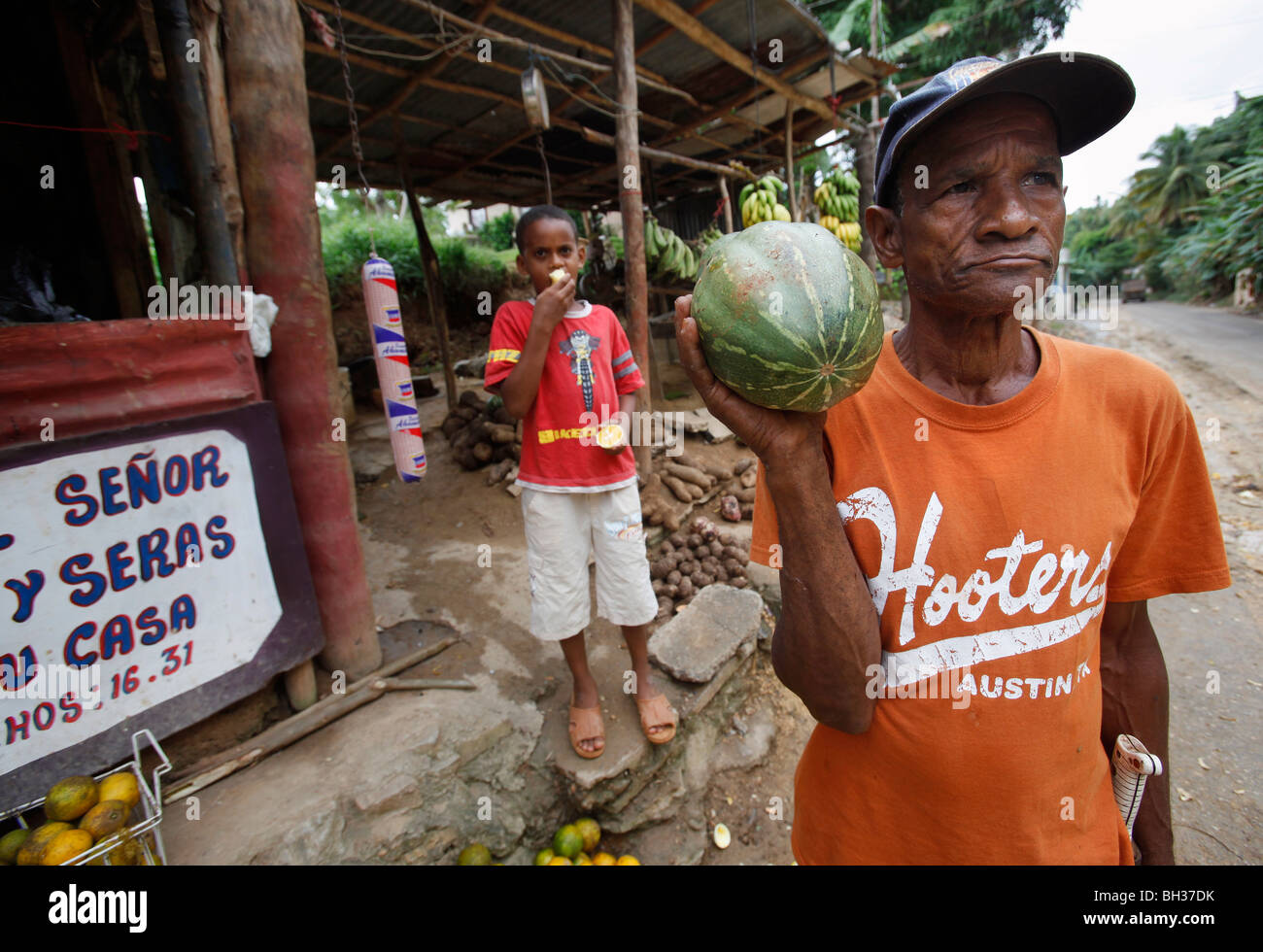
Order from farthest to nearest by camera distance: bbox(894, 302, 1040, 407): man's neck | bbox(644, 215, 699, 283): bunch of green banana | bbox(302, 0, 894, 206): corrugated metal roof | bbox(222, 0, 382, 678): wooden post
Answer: bbox(644, 215, 699, 283): bunch of green banana, bbox(302, 0, 894, 206): corrugated metal roof, bbox(222, 0, 382, 678): wooden post, bbox(894, 302, 1040, 407): man's neck

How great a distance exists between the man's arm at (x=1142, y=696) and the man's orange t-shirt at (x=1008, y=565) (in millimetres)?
140

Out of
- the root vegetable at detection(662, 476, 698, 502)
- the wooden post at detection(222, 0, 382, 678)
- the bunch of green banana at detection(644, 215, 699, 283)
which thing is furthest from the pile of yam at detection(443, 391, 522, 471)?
the wooden post at detection(222, 0, 382, 678)

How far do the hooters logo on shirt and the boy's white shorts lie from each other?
1782mm

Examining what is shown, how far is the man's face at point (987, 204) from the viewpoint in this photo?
3.70 feet

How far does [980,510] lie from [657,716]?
7.98 ft

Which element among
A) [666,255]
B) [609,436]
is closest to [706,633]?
[609,436]

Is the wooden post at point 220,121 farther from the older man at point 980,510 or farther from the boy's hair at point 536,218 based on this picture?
the older man at point 980,510

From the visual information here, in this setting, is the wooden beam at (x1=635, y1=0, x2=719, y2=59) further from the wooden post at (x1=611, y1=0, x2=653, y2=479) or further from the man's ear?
the man's ear

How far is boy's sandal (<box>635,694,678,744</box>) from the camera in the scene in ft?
10.3

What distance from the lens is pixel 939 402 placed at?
122 centimetres

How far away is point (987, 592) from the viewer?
46.7 inches
